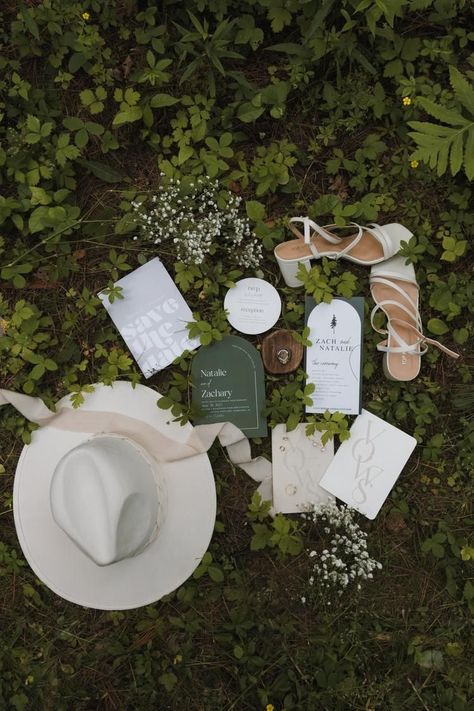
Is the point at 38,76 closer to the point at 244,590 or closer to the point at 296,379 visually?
the point at 296,379

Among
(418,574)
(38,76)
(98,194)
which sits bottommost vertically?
(418,574)

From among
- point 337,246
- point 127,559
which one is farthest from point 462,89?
point 127,559

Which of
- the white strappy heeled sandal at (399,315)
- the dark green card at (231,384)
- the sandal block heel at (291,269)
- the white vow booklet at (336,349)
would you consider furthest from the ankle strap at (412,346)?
the dark green card at (231,384)

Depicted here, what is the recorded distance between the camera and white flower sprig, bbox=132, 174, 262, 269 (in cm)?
264

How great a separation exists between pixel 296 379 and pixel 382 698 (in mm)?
1643

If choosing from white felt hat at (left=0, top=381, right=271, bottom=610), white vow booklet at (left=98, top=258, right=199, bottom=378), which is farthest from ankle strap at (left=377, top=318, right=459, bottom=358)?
white vow booklet at (left=98, top=258, right=199, bottom=378)

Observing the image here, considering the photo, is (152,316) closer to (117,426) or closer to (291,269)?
(117,426)

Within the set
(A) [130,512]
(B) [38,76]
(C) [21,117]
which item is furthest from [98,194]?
(A) [130,512]

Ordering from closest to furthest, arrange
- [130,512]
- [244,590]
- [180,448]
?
[130,512] < [180,448] < [244,590]

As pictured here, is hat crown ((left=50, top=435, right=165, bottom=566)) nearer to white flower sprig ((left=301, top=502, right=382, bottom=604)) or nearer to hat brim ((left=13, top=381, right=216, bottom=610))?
hat brim ((left=13, top=381, right=216, bottom=610))

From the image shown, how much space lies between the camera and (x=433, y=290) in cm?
272

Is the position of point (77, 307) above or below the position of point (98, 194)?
below

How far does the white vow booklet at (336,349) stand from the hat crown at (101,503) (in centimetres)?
107

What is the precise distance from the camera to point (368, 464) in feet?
8.87
